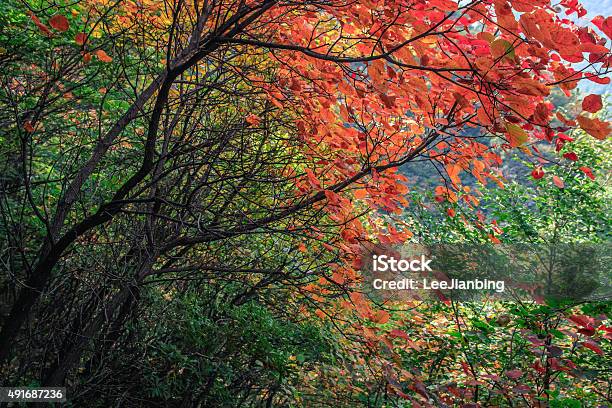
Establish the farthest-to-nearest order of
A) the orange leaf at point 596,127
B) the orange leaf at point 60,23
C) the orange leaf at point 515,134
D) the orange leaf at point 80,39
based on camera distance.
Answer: the orange leaf at point 80,39
the orange leaf at point 60,23
the orange leaf at point 515,134
the orange leaf at point 596,127

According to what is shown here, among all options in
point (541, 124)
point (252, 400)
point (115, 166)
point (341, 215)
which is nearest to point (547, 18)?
point (541, 124)

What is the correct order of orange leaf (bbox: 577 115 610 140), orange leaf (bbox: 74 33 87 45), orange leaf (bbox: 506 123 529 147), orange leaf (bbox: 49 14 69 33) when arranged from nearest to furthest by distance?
orange leaf (bbox: 577 115 610 140) < orange leaf (bbox: 506 123 529 147) < orange leaf (bbox: 49 14 69 33) < orange leaf (bbox: 74 33 87 45)

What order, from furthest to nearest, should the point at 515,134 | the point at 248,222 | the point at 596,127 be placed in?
the point at 248,222 → the point at 515,134 → the point at 596,127

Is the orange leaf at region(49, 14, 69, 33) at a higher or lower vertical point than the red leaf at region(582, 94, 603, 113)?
higher

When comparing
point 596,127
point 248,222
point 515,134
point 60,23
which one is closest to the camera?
point 596,127

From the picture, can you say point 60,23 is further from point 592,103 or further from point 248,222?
point 592,103

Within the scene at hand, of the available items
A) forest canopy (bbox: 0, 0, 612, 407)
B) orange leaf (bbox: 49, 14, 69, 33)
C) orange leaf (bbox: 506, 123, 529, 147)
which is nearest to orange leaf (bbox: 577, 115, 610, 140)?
orange leaf (bbox: 506, 123, 529, 147)

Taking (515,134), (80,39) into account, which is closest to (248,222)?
(80,39)

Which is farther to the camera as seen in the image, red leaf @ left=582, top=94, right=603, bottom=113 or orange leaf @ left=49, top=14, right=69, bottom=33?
orange leaf @ left=49, top=14, right=69, bottom=33

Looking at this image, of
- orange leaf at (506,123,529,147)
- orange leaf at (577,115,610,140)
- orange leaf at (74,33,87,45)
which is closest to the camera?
orange leaf at (577,115,610,140)

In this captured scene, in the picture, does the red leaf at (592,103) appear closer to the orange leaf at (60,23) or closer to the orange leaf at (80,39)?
the orange leaf at (60,23)

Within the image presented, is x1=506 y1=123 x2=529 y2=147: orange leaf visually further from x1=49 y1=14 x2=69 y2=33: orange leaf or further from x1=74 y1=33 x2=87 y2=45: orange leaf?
x1=74 y1=33 x2=87 y2=45: orange leaf

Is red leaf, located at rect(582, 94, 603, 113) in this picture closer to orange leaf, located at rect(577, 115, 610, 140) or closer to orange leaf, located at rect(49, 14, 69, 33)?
orange leaf, located at rect(577, 115, 610, 140)

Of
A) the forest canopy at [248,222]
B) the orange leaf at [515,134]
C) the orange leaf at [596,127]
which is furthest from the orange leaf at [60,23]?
the orange leaf at [596,127]
